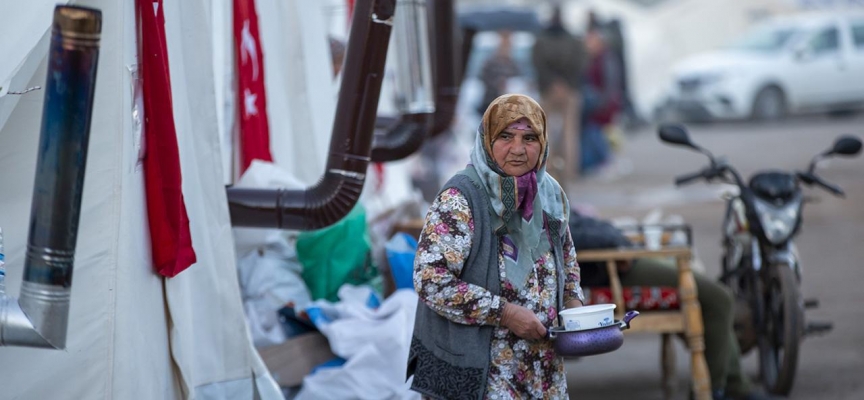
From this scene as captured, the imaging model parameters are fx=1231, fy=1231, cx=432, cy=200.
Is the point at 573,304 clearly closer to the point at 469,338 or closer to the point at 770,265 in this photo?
the point at 469,338

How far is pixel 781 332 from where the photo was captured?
6.29 m

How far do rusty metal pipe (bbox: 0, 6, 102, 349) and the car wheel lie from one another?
2101cm

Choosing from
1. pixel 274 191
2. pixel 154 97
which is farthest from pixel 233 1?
pixel 154 97

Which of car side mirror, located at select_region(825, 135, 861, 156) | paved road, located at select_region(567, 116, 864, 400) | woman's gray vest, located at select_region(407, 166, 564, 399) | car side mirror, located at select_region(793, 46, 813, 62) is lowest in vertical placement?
paved road, located at select_region(567, 116, 864, 400)

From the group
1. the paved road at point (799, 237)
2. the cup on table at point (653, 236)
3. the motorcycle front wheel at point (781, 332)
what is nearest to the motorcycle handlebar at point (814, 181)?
the paved road at point (799, 237)

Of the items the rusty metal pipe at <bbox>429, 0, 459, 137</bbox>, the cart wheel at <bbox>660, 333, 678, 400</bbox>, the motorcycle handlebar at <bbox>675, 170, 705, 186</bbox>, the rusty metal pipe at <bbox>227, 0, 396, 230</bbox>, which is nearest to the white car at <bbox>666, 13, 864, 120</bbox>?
the rusty metal pipe at <bbox>429, 0, 459, 137</bbox>

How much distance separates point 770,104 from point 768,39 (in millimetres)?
1205

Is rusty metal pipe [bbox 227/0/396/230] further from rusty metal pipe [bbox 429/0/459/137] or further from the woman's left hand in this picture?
rusty metal pipe [bbox 429/0/459/137]

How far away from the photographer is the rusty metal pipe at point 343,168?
17.2 ft

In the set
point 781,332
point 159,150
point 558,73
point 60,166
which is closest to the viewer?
point 60,166

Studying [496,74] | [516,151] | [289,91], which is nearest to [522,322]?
[516,151]

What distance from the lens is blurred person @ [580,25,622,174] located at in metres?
17.7

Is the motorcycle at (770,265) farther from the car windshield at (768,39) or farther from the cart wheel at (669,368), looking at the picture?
the car windshield at (768,39)

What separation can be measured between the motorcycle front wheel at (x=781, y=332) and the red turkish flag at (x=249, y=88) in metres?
2.67
